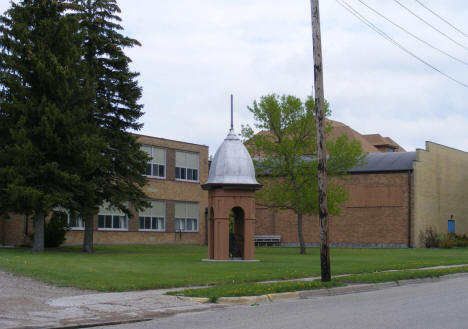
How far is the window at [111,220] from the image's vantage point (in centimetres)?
4759

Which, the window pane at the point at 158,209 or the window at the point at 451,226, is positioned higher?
the window pane at the point at 158,209

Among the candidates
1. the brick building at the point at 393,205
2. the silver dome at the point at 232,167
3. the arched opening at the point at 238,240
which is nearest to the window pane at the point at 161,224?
the brick building at the point at 393,205

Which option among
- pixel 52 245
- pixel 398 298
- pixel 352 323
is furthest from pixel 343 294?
pixel 52 245

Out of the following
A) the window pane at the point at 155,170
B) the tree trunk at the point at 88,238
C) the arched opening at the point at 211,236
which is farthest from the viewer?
the window pane at the point at 155,170

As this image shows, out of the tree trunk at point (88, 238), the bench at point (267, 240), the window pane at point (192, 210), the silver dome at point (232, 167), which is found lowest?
the bench at point (267, 240)

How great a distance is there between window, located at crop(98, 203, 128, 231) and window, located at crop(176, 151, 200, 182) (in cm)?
698

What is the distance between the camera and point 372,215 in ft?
170

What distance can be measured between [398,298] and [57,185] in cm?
2102

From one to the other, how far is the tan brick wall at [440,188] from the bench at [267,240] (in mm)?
12433

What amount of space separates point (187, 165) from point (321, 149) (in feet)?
124

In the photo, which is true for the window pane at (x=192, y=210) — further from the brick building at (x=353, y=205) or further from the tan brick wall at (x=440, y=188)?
the tan brick wall at (x=440, y=188)

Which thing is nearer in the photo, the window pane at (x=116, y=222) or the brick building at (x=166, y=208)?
the brick building at (x=166, y=208)

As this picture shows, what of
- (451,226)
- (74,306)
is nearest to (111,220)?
(451,226)

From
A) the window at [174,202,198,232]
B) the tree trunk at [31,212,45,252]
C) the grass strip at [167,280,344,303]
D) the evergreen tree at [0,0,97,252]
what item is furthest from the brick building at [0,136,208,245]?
the grass strip at [167,280,344,303]
